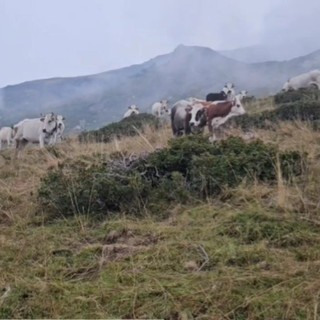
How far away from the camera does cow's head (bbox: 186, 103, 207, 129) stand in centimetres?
1264

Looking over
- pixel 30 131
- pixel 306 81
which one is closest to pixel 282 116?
pixel 30 131

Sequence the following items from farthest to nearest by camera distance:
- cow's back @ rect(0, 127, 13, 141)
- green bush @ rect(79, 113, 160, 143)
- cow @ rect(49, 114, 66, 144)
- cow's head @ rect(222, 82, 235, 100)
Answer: cow's back @ rect(0, 127, 13, 141)
cow's head @ rect(222, 82, 235, 100)
cow @ rect(49, 114, 66, 144)
green bush @ rect(79, 113, 160, 143)

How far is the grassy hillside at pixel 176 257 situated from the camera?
349 centimetres

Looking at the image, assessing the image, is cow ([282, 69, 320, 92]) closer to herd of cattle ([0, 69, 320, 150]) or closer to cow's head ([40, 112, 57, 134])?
herd of cattle ([0, 69, 320, 150])

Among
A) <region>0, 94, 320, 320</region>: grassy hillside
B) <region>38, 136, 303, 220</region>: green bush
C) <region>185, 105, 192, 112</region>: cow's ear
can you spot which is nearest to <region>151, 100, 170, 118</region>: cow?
<region>185, 105, 192, 112</region>: cow's ear

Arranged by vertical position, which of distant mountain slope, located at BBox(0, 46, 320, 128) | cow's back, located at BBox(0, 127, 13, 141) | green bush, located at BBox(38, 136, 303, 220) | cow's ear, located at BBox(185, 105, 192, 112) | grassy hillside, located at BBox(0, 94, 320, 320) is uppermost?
distant mountain slope, located at BBox(0, 46, 320, 128)

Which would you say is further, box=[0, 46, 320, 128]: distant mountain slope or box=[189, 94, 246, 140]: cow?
box=[0, 46, 320, 128]: distant mountain slope

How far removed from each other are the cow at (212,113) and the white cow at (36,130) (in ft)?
17.5

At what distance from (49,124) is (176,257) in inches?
518

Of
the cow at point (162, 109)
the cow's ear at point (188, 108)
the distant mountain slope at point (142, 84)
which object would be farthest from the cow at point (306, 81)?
the distant mountain slope at point (142, 84)

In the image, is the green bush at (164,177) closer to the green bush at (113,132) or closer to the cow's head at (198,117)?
the cow's head at (198,117)

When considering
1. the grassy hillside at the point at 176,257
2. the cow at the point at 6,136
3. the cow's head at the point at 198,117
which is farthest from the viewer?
the cow at the point at 6,136

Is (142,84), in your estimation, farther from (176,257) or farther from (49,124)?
(176,257)

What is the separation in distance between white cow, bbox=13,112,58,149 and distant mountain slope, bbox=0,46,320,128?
42955mm
